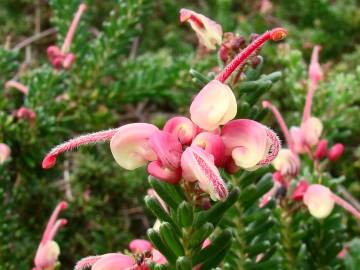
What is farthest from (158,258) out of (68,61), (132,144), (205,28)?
(68,61)

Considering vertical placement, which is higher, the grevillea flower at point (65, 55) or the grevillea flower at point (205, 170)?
the grevillea flower at point (205, 170)

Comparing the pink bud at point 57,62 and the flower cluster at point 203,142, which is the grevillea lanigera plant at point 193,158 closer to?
the flower cluster at point 203,142

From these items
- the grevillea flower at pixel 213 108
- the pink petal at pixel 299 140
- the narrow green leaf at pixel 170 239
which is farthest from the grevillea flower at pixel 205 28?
the pink petal at pixel 299 140

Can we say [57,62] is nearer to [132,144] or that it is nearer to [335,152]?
[335,152]

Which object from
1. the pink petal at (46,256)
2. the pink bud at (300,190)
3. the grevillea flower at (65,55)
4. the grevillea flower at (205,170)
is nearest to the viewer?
the grevillea flower at (205,170)

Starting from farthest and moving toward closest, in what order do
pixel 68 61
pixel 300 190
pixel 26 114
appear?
pixel 68 61
pixel 26 114
pixel 300 190

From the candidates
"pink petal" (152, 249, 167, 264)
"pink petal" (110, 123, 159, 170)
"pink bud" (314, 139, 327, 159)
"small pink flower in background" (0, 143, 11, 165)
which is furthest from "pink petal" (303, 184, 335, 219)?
"small pink flower in background" (0, 143, 11, 165)

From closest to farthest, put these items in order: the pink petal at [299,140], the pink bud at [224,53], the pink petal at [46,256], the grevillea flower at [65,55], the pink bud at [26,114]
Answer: the pink bud at [224,53] < the pink petal at [46,256] < the pink petal at [299,140] < the pink bud at [26,114] < the grevillea flower at [65,55]
